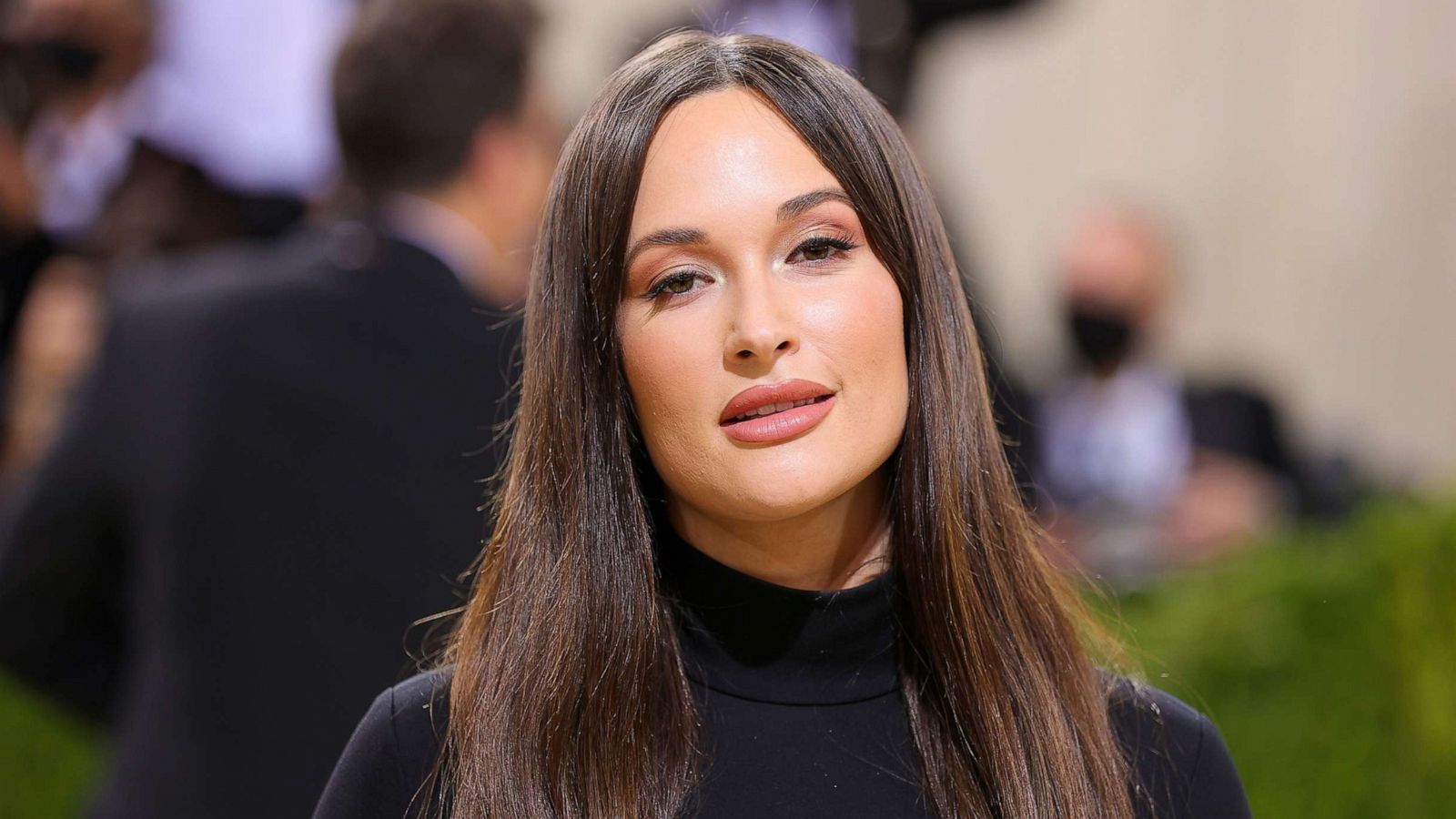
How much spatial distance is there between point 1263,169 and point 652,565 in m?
6.38

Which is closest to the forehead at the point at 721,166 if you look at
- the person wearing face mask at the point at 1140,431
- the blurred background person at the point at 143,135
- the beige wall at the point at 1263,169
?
the blurred background person at the point at 143,135

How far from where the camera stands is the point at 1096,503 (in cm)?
452

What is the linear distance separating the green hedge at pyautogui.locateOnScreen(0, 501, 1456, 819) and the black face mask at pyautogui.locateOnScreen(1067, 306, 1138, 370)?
6.06ft

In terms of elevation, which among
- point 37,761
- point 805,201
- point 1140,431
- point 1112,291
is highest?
point 805,201

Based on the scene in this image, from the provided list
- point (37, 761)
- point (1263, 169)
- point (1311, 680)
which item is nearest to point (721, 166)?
point (1311, 680)

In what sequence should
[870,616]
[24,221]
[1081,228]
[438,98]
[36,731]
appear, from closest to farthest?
[870,616] < [438,98] < [36,731] < [24,221] < [1081,228]

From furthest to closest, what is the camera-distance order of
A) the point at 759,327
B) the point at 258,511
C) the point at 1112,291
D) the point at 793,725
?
the point at 1112,291
the point at 258,511
the point at 793,725
the point at 759,327

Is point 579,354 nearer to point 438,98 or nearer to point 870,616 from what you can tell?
point 870,616

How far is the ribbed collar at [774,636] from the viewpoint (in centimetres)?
176

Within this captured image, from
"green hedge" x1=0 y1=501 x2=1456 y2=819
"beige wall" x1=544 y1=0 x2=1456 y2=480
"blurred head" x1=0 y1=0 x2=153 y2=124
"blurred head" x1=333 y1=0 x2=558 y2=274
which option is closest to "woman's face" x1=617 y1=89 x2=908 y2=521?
"blurred head" x1=333 y1=0 x2=558 y2=274

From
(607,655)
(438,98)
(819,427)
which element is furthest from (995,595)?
(438,98)

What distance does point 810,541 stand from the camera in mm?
1789

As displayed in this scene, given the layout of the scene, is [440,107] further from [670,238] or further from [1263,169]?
[1263,169]

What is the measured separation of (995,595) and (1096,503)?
2816 millimetres
